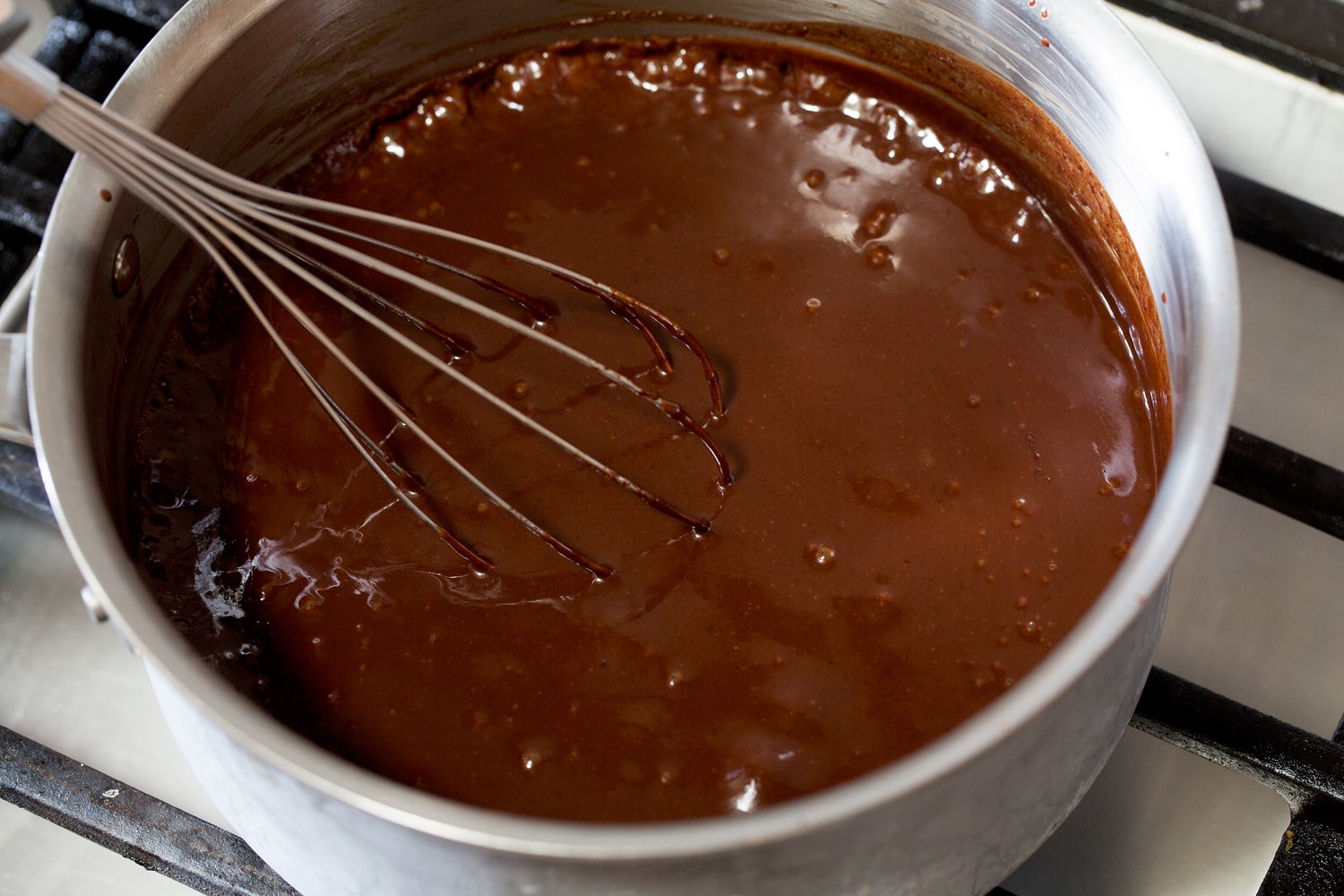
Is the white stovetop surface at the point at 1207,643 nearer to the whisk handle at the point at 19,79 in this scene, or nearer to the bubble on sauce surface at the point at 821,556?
the bubble on sauce surface at the point at 821,556

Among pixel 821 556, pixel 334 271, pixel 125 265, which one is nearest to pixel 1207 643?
pixel 821 556

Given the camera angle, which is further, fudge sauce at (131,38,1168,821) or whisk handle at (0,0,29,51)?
fudge sauce at (131,38,1168,821)

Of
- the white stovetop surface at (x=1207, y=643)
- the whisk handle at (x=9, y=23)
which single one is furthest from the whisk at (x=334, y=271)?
the white stovetop surface at (x=1207, y=643)

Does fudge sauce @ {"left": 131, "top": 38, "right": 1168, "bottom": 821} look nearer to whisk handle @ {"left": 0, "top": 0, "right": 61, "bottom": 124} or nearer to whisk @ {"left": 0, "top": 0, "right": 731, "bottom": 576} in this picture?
whisk @ {"left": 0, "top": 0, "right": 731, "bottom": 576}

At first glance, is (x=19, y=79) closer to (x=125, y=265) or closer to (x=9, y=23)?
(x=9, y=23)

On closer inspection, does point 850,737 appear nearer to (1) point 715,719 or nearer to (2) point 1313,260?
(1) point 715,719

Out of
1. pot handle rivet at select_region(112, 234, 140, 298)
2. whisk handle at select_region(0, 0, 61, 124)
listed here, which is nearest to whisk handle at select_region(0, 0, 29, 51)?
whisk handle at select_region(0, 0, 61, 124)
